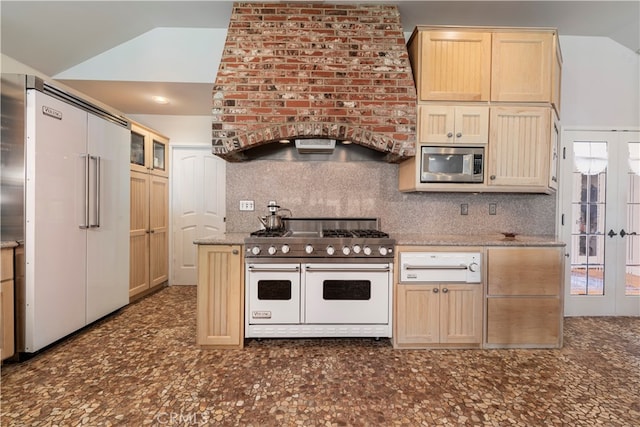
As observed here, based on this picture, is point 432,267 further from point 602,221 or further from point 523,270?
point 602,221

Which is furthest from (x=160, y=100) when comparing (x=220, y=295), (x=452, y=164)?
(x=452, y=164)

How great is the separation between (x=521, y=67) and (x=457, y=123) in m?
0.74

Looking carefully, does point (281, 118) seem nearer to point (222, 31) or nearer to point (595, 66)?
point (222, 31)

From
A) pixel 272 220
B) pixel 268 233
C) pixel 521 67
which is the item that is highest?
pixel 521 67

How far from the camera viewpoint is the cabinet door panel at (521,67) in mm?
2576

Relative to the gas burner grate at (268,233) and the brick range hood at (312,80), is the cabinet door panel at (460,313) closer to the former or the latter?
the brick range hood at (312,80)

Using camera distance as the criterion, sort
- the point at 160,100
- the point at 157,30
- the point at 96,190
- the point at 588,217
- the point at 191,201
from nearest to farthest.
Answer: the point at 96,190 → the point at 157,30 → the point at 588,217 → the point at 160,100 → the point at 191,201

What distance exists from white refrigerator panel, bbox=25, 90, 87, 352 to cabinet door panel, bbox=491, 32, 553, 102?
3652 mm

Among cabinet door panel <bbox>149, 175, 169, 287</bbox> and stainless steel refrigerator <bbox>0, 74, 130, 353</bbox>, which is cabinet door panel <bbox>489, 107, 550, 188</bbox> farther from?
cabinet door panel <bbox>149, 175, 169, 287</bbox>

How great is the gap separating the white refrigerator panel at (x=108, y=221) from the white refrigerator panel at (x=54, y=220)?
0.09 metres

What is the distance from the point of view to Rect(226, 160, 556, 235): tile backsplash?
3104 millimetres

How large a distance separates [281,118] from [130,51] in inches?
76.2

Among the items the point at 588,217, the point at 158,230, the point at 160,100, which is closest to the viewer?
the point at 588,217

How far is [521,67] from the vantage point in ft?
8.52
